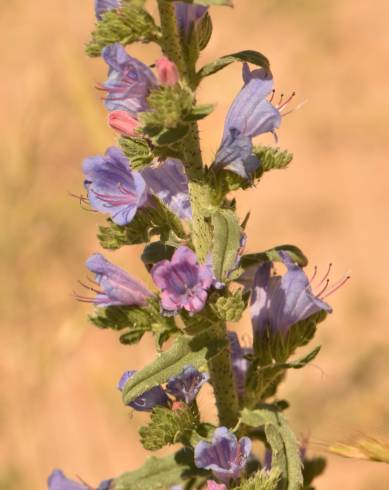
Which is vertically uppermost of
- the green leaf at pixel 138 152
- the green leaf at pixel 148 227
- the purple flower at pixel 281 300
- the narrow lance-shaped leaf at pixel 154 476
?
the green leaf at pixel 138 152

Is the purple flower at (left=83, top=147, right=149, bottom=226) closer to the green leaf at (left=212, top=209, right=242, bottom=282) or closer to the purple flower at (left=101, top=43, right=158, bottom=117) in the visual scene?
the purple flower at (left=101, top=43, right=158, bottom=117)

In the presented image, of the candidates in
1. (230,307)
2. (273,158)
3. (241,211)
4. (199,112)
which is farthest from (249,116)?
(241,211)

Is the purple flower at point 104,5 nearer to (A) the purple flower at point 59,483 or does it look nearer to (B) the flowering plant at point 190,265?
(B) the flowering plant at point 190,265

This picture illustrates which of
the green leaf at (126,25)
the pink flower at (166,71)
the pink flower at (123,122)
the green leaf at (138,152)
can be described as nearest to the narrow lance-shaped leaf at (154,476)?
the green leaf at (138,152)

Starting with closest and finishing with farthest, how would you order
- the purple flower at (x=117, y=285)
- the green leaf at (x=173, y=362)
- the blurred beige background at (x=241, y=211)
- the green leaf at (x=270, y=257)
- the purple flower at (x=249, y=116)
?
1. the green leaf at (x=173, y=362)
2. the purple flower at (x=249, y=116)
3. the green leaf at (x=270, y=257)
4. the purple flower at (x=117, y=285)
5. the blurred beige background at (x=241, y=211)

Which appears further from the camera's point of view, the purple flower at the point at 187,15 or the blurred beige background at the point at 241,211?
the blurred beige background at the point at 241,211

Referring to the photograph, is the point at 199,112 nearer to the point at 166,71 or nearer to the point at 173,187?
the point at 166,71

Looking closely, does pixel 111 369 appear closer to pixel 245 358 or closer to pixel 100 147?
pixel 100 147
